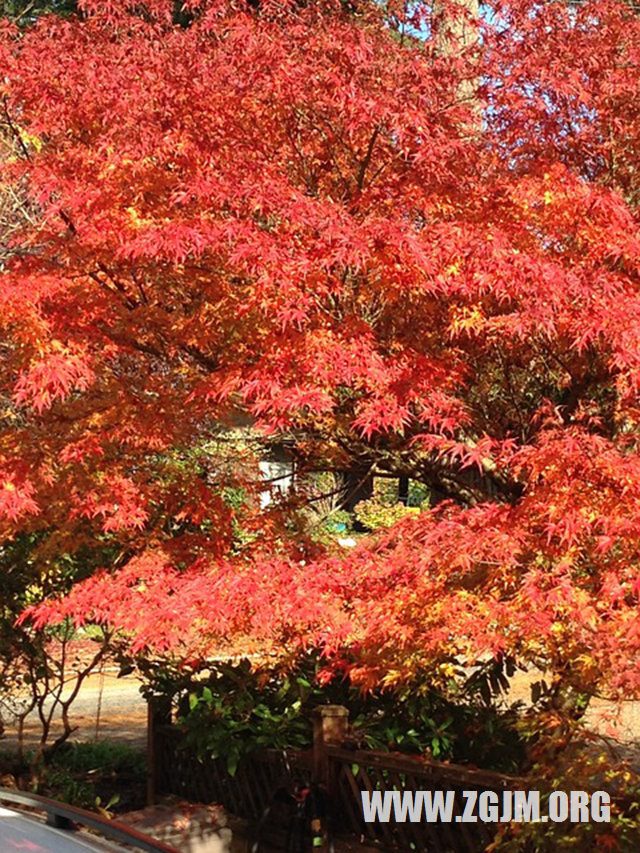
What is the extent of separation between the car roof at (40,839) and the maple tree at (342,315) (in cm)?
198

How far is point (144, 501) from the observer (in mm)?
5516

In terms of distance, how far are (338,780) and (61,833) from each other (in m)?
4.20

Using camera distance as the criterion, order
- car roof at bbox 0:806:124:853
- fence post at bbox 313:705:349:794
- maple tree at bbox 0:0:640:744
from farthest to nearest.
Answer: fence post at bbox 313:705:349:794 → maple tree at bbox 0:0:640:744 → car roof at bbox 0:806:124:853

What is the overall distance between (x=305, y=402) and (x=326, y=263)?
2.02 ft

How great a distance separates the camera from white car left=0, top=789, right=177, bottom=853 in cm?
247

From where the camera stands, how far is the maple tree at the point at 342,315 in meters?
4.51

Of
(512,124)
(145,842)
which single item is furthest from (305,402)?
(145,842)

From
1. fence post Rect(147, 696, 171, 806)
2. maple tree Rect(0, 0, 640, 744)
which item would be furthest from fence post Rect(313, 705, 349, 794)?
fence post Rect(147, 696, 171, 806)

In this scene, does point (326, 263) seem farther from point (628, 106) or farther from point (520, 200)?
point (628, 106)

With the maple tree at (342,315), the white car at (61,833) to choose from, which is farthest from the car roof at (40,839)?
the maple tree at (342,315)

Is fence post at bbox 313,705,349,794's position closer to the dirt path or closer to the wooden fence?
the wooden fence

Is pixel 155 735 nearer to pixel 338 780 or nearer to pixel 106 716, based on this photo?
pixel 338 780

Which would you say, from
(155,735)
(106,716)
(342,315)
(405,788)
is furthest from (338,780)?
(106,716)

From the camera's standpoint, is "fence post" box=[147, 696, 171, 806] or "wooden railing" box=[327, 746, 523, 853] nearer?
"wooden railing" box=[327, 746, 523, 853]
